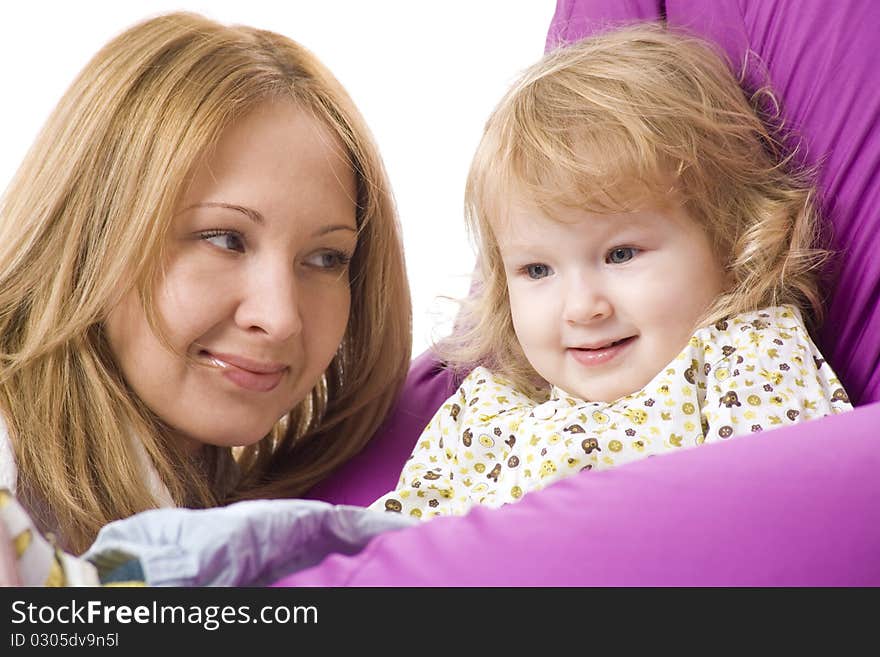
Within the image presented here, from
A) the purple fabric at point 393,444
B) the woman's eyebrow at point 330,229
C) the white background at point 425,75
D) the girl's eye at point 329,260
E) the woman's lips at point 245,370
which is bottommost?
the purple fabric at point 393,444

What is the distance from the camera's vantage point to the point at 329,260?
1536mm

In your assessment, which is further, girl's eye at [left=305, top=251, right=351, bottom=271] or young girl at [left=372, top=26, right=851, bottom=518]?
girl's eye at [left=305, top=251, right=351, bottom=271]

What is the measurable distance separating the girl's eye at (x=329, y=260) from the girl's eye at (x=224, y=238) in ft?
0.39

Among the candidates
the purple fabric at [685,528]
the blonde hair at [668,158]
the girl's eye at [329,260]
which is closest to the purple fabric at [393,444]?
the girl's eye at [329,260]

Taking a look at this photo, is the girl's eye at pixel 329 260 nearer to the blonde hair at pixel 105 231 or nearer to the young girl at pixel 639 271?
the blonde hair at pixel 105 231

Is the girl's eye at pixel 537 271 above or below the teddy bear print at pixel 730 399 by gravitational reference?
above

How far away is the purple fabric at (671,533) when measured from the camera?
2.53 feet

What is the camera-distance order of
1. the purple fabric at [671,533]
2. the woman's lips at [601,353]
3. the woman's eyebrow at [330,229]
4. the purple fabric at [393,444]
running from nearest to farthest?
the purple fabric at [671,533] < the woman's lips at [601,353] < the woman's eyebrow at [330,229] < the purple fabric at [393,444]

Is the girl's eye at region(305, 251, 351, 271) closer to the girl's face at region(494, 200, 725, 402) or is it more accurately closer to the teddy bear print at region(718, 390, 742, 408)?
the girl's face at region(494, 200, 725, 402)

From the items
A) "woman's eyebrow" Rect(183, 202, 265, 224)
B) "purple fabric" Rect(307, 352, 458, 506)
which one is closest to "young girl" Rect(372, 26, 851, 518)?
"purple fabric" Rect(307, 352, 458, 506)

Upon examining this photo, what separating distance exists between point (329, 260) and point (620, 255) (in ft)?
1.40

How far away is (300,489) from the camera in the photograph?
5.30ft

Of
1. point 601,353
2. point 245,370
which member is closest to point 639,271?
point 601,353

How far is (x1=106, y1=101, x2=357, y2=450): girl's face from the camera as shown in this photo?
4.50 feet
